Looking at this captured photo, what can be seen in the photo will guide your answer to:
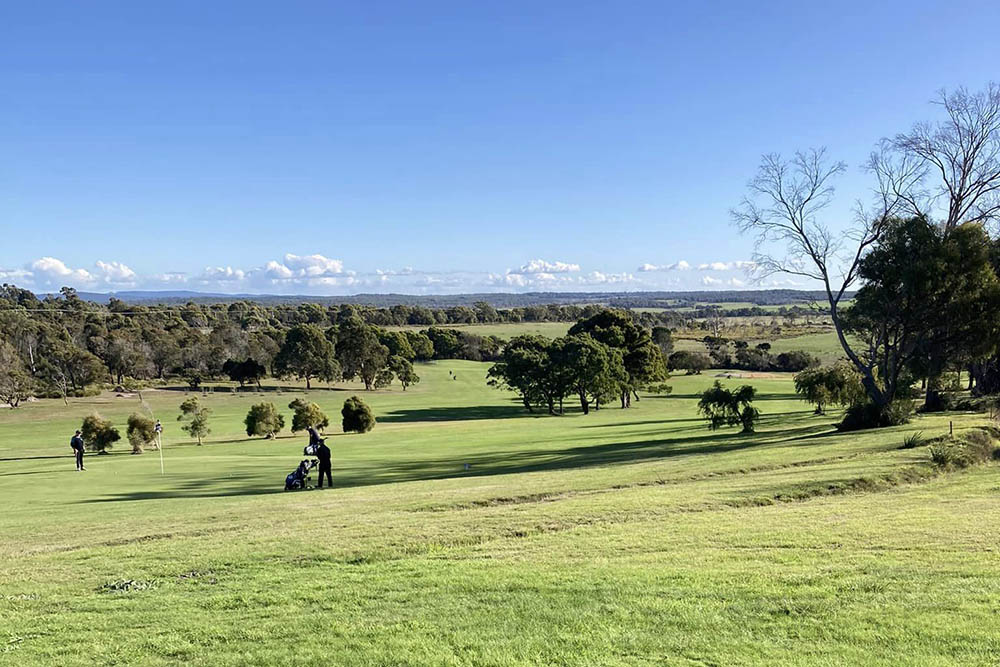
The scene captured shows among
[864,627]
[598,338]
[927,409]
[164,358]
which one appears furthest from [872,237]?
[164,358]

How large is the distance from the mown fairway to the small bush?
2.86ft

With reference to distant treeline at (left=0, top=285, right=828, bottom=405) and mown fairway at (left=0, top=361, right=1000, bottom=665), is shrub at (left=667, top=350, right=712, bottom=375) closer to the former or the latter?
distant treeline at (left=0, top=285, right=828, bottom=405)

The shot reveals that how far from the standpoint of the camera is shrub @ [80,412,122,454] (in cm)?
4006

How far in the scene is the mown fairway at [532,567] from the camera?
284 inches

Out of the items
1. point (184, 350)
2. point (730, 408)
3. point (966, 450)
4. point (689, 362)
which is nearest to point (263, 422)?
point (730, 408)

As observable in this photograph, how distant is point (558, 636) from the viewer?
24.1 feet

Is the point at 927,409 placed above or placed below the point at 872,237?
below

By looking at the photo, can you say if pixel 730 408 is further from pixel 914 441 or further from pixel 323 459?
pixel 323 459

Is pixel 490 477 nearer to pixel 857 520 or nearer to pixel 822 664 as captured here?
pixel 857 520

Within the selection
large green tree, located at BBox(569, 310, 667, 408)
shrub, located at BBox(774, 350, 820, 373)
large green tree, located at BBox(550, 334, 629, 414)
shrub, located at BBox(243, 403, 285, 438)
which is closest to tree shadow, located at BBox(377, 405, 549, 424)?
large green tree, located at BBox(550, 334, 629, 414)

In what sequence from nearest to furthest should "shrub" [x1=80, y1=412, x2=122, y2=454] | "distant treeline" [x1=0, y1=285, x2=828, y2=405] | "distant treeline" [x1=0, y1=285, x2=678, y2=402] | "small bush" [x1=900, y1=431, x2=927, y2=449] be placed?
"small bush" [x1=900, y1=431, x2=927, y2=449] < "shrub" [x1=80, y1=412, x2=122, y2=454] < "distant treeline" [x1=0, y1=285, x2=828, y2=405] < "distant treeline" [x1=0, y1=285, x2=678, y2=402]

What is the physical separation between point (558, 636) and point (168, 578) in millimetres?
6282

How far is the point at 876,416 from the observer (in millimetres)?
30219

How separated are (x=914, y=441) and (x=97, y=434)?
133 ft
